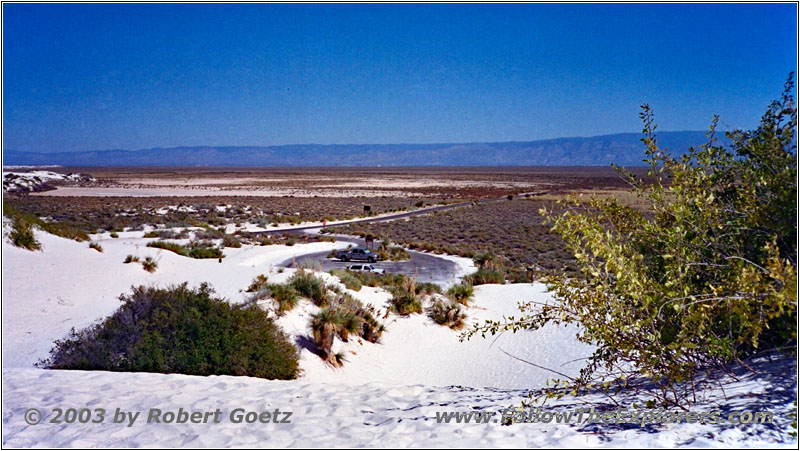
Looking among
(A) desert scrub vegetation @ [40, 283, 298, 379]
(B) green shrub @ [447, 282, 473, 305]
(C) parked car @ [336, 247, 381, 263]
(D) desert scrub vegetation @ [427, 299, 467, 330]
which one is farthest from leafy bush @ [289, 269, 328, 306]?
(C) parked car @ [336, 247, 381, 263]

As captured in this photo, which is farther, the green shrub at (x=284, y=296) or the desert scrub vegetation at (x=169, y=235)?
the desert scrub vegetation at (x=169, y=235)

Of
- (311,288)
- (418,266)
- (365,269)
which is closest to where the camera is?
(311,288)

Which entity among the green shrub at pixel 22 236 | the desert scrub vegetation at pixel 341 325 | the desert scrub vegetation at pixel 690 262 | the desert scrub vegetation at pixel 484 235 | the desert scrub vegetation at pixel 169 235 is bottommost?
the desert scrub vegetation at pixel 484 235

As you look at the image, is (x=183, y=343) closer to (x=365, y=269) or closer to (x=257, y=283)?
(x=257, y=283)

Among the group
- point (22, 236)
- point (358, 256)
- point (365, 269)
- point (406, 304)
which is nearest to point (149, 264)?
point (22, 236)

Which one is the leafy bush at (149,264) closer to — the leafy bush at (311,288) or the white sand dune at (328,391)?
the white sand dune at (328,391)

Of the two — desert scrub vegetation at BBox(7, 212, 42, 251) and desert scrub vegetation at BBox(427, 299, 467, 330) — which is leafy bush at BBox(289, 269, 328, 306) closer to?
desert scrub vegetation at BBox(427, 299, 467, 330)

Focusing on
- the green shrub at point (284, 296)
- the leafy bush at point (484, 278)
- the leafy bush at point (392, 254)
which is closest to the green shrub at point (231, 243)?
the leafy bush at point (392, 254)
